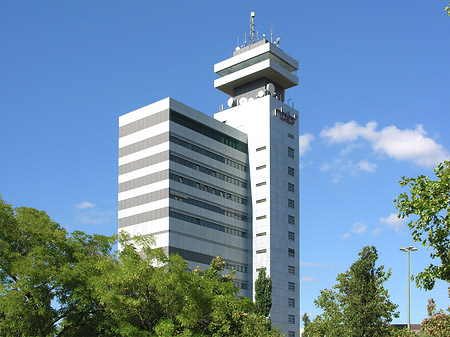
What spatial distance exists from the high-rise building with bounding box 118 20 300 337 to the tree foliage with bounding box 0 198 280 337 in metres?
40.2

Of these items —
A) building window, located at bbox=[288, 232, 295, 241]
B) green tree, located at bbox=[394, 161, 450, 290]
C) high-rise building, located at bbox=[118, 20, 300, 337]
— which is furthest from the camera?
building window, located at bbox=[288, 232, 295, 241]

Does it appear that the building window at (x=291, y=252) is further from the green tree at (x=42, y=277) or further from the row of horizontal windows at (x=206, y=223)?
the green tree at (x=42, y=277)

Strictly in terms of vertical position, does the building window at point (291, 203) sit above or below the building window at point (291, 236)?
above

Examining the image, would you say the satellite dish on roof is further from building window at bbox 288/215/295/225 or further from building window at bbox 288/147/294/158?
building window at bbox 288/215/295/225

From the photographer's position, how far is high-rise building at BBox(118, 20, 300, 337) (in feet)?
291

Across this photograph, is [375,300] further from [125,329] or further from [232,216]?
[232,216]

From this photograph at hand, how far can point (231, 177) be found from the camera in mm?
99812

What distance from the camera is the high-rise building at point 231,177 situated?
88562 mm

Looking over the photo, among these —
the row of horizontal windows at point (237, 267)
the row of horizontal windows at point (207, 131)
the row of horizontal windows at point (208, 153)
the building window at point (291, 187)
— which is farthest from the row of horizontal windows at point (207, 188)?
the row of horizontal windows at point (237, 267)

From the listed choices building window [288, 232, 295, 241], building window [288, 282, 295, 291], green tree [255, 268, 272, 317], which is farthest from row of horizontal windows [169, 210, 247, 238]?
green tree [255, 268, 272, 317]

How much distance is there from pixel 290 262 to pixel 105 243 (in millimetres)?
57512

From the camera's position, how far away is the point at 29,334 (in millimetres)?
40719

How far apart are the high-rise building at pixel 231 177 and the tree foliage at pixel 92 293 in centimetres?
4015

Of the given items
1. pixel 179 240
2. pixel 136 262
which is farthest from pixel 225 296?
pixel 179 240
